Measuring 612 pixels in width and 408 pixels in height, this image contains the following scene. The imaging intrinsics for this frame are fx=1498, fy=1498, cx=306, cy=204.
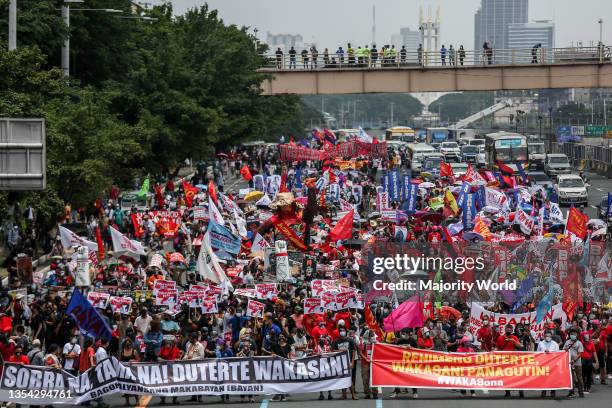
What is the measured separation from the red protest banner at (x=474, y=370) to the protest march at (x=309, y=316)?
0.07ft

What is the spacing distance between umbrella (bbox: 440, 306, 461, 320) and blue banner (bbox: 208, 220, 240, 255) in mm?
7599

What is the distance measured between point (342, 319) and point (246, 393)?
3.61 metres

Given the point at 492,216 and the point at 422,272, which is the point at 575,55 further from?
the point at 422,272

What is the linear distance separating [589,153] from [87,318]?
247 ft

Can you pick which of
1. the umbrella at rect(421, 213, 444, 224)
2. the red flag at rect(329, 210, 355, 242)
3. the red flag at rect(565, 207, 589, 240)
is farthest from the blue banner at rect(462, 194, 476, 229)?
the red flag at rect(565, 207, 589, 240)

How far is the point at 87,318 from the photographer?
24547mm

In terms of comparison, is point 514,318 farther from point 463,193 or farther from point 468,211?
point 463,193

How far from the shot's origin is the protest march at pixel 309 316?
22875 millimetres

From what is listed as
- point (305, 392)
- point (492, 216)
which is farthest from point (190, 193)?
point (305, 392)

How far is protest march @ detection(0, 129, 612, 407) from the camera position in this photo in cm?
2288

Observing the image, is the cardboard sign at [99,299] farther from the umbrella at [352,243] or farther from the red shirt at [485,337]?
the umbrella at [352,243]

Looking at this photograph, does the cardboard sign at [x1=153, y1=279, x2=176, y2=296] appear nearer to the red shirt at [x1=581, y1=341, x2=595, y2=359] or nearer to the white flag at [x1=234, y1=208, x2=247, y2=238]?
the red shirt at [x1=581, y1=341, x2=595, y2=359]

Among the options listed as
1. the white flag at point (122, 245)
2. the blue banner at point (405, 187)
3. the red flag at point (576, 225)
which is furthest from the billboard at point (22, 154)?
the blue banner at point (405, 187)

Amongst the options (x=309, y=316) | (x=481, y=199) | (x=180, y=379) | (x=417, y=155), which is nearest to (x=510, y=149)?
(x=417, y=155)
